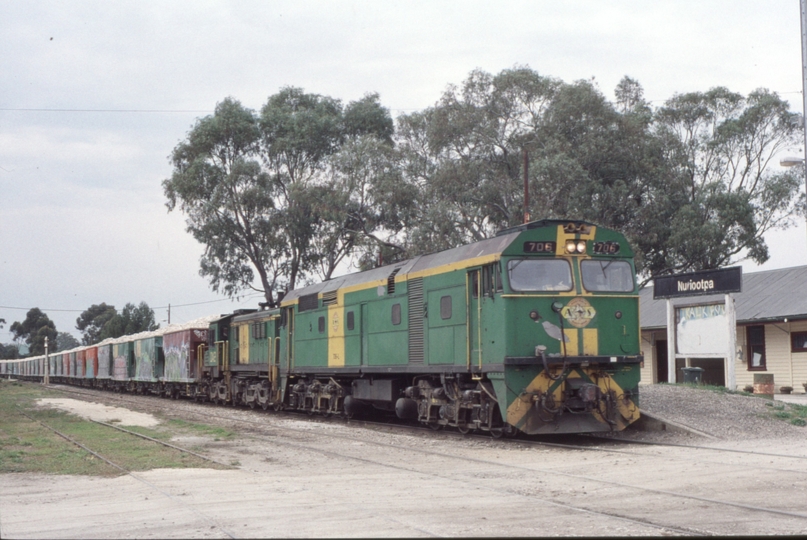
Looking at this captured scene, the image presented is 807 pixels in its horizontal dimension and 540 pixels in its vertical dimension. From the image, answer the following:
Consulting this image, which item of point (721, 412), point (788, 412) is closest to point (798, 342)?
point (788, 412)

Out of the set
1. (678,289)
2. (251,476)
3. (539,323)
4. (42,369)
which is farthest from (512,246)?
(42,369)

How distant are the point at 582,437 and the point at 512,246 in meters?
4.23

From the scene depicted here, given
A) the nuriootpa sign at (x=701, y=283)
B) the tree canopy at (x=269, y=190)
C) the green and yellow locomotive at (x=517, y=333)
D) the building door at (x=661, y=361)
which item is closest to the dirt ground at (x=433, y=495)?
the green and yellow locomotive at (x=517, y=333)

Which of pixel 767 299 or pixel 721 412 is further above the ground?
pixel 767 299

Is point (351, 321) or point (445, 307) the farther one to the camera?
point (351, 321)

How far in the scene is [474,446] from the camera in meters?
15.1

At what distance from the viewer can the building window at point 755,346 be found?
3175cm

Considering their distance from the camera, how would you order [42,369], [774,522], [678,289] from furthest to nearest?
[42,369] < [678,289] < [774,522]

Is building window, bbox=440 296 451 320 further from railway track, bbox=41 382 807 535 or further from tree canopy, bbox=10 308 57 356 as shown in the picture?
tree canopy, bbox=10 308 57 356

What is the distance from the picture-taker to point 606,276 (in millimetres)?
15602

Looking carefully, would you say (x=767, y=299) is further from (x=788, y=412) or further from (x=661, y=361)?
(x=788, y=412)

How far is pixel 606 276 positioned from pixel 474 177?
29.9 m

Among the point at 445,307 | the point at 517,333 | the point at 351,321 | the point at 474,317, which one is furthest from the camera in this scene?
the point at 351,321

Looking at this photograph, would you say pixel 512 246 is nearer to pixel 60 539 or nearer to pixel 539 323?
pixel 539 323
